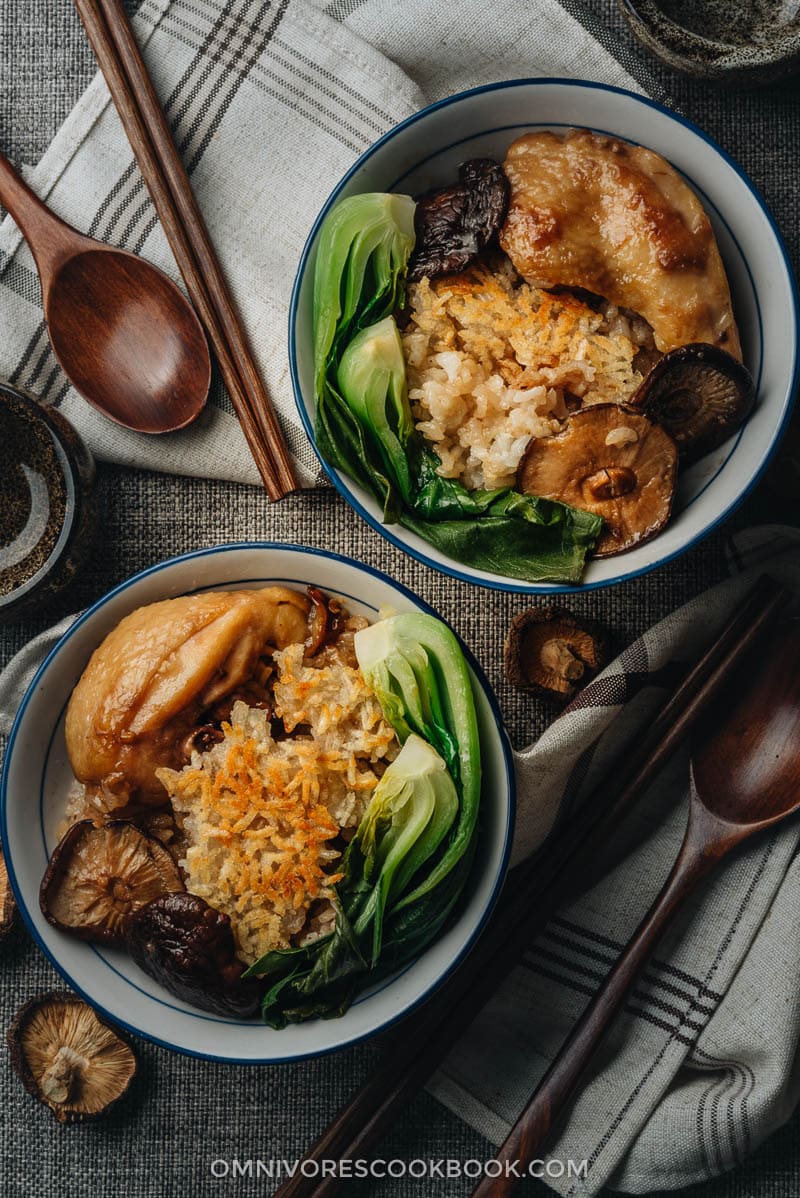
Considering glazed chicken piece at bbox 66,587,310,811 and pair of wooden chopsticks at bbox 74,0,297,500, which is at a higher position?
pair of wooden chopsticks at bbox 74,0,297,500

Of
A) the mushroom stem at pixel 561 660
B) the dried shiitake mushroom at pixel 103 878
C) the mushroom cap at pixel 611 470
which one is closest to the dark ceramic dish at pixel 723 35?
the mushroom cap at pixel 611 470

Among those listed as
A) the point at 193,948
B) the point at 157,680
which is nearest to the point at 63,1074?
the point at 193,948

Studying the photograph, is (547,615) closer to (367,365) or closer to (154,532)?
(367,365)

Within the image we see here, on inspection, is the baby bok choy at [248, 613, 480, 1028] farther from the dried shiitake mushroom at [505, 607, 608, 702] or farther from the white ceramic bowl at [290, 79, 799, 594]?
the dried shiitake mushroom at [505, 607, 608, 702]

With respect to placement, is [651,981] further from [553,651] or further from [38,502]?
[38,502]

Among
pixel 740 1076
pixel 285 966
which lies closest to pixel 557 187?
pixel 285 966

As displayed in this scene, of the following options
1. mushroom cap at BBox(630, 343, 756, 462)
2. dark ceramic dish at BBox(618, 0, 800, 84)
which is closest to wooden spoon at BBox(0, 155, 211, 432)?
mushroom cap at BBox(630, 343, 756, 462)
